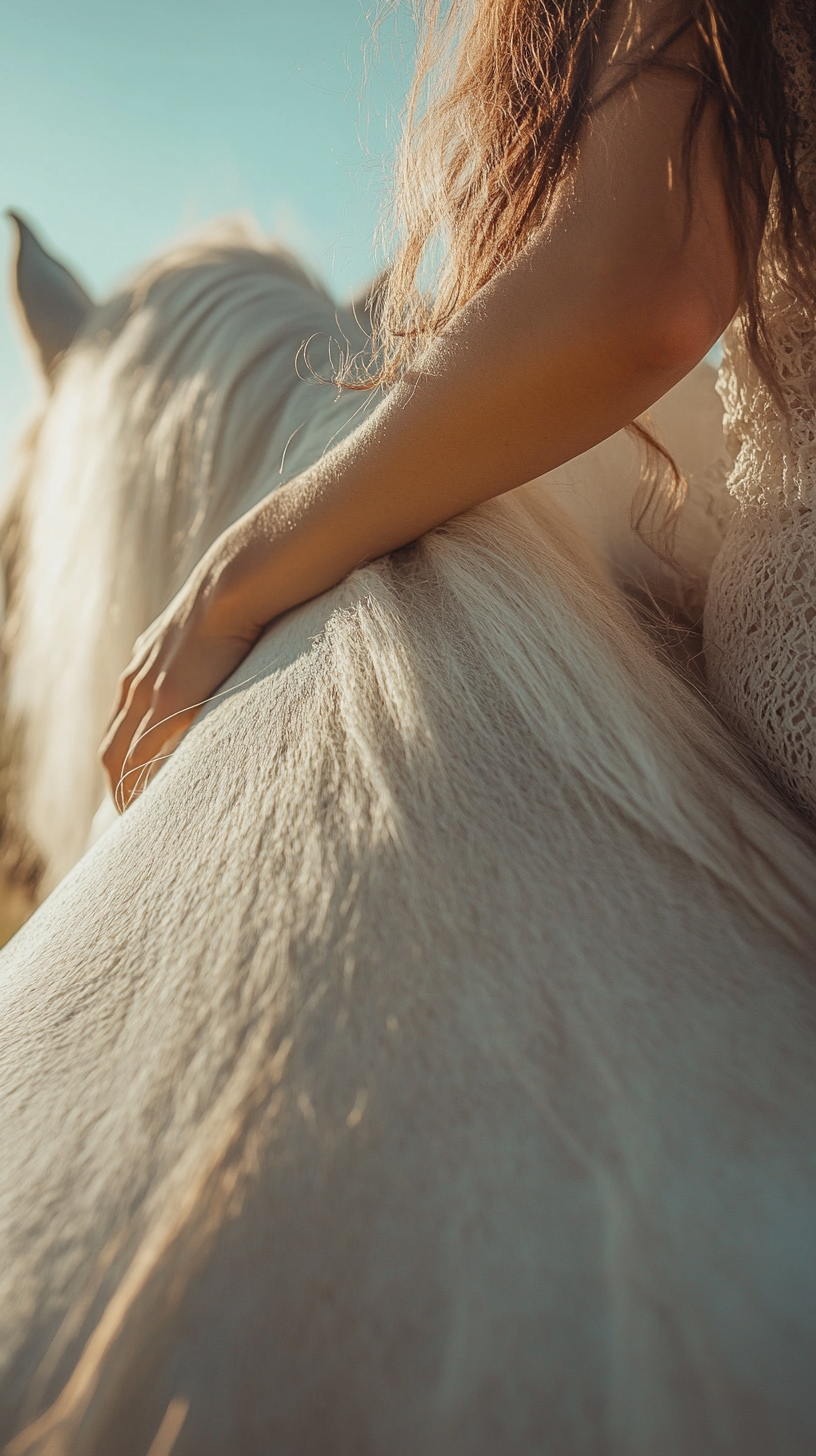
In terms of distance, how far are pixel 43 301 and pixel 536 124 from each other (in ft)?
2.70

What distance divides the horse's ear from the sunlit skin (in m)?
0.70

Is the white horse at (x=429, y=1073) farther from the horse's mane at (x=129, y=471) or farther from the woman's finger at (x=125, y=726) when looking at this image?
the horse's mane at (x=129, y=471)

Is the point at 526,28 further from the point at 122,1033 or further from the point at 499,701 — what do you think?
the point at 122,1033

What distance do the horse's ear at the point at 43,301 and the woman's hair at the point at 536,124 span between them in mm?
673

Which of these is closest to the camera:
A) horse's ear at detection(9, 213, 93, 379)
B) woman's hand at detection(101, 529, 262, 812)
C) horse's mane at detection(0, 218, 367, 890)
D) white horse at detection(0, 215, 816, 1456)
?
white horse at detection(0, 215, 816, 1456)

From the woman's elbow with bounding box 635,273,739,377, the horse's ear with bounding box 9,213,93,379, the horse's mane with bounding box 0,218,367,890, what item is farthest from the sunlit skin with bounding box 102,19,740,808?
the horse's ear with bounding box 9,213,93,379

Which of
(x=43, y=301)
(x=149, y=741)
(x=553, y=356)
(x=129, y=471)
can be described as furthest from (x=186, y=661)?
(x=43, y=301)

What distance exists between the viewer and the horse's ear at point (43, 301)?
96cm

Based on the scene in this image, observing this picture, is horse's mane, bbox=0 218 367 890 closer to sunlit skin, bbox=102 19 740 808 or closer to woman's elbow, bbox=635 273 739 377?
sunlit skin, bbox=102 19 740 808

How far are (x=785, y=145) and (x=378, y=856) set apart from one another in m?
0.37

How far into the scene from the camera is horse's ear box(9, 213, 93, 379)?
3.15 ft

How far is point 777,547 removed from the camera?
1.22ft

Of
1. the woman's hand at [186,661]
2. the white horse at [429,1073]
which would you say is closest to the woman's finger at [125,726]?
the woman's hand at [186,661]

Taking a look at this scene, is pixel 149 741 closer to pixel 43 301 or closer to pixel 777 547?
pixel 777 547
